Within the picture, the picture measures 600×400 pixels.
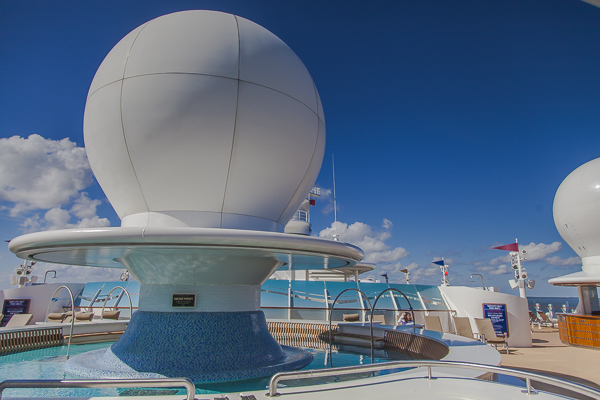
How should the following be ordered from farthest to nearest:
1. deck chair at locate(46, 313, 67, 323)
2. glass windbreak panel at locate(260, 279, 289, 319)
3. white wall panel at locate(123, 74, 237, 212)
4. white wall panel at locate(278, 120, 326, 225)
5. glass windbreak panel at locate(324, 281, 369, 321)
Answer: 1. glass windbreak panel at locate(260, 279, 289, 319)
2. glass windbreak panel at locate(324, 281, 369, 321)
3. deck chair at locate(46, 313, 67, 323)
4. white wall panel at locate(278, 120, 326, 225)
5. white wall panel at locate(123, 74, 237, 212)

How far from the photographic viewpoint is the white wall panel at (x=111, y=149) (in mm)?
7074

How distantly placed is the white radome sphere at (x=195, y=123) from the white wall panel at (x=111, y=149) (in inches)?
0.8

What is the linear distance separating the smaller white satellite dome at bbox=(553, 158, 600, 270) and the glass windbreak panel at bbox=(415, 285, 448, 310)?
6238mm

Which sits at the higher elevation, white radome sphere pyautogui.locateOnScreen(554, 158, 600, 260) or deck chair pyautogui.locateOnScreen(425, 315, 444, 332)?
white radome sphere pyautogui.locateOnScreen(554, 158, 600, 260)

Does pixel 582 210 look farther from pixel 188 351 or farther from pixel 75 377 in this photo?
pixel 75 377

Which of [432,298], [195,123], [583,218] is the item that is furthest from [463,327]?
[195,123]

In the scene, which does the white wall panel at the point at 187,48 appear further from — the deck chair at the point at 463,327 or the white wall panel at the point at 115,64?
the deck chair at the point at 463,327

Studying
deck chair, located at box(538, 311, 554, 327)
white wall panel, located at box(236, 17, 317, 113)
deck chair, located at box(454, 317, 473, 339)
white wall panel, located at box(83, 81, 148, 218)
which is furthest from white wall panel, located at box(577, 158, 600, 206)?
white wall panel, located at box(83, 81, 148, 218)

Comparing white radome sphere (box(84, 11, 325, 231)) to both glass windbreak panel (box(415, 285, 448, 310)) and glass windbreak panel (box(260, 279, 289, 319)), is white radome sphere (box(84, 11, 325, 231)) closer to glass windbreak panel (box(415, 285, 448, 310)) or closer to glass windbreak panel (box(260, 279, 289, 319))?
glass windbreak panel (box(260, 279, 289, 319))

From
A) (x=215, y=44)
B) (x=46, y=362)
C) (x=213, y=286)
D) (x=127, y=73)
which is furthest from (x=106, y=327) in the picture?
(x=215, y=44)

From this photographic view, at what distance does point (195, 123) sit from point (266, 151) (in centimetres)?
135

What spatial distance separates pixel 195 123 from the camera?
677cm

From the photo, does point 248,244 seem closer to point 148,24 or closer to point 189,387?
point 189,387

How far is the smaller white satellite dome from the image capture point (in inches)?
632
